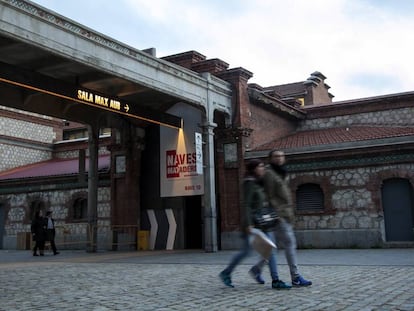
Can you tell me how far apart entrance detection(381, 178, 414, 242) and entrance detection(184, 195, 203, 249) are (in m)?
7.14

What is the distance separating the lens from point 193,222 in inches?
797

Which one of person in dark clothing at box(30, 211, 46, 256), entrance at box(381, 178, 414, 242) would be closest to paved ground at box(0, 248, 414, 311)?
entrance at box(381, 178, 414, 242)

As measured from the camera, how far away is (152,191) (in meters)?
20.6

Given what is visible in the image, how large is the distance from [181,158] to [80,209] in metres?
7.44

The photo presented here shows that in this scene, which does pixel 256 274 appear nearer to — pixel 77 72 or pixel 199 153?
pixel 199 153

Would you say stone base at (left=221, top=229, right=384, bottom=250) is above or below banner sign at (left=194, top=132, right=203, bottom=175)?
below

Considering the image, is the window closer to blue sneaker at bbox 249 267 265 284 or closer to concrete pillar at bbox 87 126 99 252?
concrete pillar at bbox 87 126 99 252

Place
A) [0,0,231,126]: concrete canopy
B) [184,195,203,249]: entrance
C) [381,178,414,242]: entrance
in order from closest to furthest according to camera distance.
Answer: [0,0,231,126]: concrete canopy
[381,178,414,242]: entrance
[184,195,203,249]: entrance

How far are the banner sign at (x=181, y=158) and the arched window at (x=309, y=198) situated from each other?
3.61m

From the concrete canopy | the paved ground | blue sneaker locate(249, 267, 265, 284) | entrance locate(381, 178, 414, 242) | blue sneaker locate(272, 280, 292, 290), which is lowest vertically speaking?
the paved ground

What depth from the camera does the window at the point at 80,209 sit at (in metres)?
23.9

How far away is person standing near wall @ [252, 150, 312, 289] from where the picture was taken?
22.6 ft

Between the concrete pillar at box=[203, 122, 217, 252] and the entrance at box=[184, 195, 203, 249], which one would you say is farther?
the entrance at box=[184, 195, 203, 249]

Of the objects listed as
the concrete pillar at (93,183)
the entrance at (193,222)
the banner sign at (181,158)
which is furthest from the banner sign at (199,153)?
the concrete pillar at (93,183)
